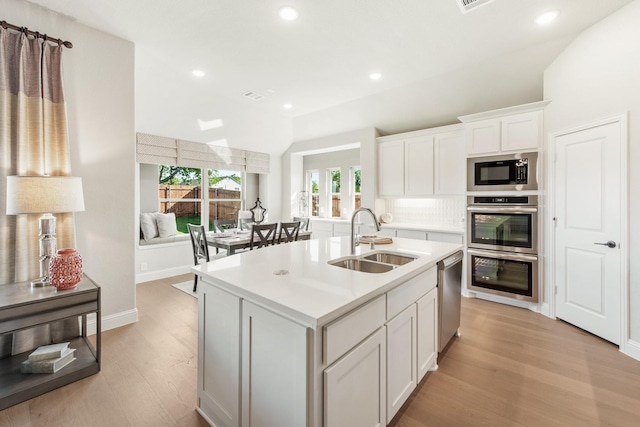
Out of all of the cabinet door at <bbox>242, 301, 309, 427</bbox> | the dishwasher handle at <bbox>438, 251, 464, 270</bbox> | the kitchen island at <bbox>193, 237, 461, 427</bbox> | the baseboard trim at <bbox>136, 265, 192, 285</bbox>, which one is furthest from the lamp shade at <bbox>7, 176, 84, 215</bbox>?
the dishwasher handle at <bbox>438, 251, 464, 270</bbox>

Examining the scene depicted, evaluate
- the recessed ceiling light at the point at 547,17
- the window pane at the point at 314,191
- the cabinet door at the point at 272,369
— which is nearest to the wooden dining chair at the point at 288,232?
the window pane at the point at 314,191

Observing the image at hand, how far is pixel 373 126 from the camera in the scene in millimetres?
5078

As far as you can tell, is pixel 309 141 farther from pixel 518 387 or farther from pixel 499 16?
pixel 518 387

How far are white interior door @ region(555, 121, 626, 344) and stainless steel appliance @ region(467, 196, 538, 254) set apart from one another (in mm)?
271

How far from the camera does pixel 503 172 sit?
3.62 metres

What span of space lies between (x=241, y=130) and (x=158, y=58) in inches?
82.4

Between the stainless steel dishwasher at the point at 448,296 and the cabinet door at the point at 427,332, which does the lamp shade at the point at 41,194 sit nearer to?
the cabinet door at the point at 427,332

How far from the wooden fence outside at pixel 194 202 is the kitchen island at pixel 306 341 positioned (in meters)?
3.91

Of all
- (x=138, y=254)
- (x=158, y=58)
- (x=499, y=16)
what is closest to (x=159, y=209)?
(x=138, y=254)

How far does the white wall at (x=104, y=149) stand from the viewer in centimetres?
263

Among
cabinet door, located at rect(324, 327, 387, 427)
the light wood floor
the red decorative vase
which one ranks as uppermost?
the red decorative vase

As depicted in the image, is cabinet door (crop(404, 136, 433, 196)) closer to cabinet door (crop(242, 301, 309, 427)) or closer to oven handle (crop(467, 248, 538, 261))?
oven handle (crop(467, 248, 538, 261))

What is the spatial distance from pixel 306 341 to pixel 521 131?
3779 millimetres

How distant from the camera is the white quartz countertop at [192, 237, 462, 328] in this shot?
1.15 meters
